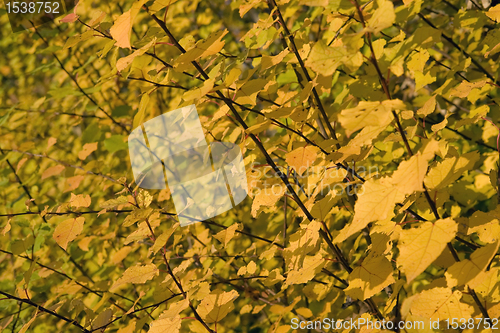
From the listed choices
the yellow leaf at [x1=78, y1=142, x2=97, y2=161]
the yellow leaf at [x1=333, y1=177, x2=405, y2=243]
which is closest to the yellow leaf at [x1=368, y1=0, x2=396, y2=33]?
the yellow leaf at [x1=333, y1=177, x2=405, y2=243]

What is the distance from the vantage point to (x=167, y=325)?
99 cm

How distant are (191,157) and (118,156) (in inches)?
27.4

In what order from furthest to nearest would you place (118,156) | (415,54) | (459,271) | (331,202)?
(118,156) < (415,54) < (331,202) < (459,271)

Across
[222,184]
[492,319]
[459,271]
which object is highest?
[459,271]

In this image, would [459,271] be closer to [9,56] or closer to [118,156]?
[118,156]

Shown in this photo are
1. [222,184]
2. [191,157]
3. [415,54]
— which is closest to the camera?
[415,54]

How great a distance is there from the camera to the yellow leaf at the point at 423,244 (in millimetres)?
667

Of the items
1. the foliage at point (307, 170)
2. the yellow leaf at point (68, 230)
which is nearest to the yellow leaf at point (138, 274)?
the foliage at point (307, 170)

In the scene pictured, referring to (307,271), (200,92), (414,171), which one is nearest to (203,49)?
(200,92)

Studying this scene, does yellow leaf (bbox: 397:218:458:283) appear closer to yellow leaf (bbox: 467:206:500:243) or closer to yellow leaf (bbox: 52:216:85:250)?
yellow leaf (bbox: 467:206:500:243)

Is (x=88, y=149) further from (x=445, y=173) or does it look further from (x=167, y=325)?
(x=445, y=173)

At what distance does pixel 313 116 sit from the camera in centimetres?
105

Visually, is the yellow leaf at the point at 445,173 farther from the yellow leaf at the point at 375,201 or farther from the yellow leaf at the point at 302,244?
the yellow leaf at the point at 302,244

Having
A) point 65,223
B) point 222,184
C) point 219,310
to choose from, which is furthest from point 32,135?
point 219,310
